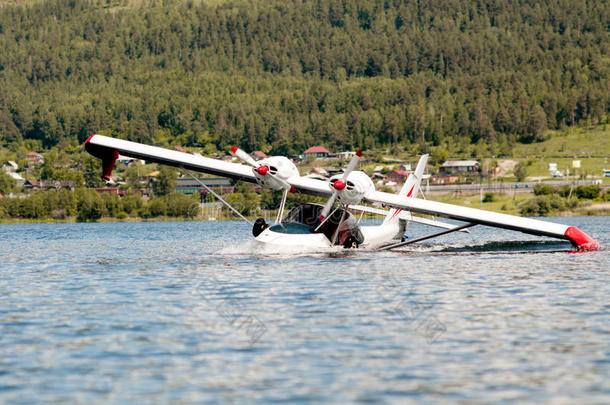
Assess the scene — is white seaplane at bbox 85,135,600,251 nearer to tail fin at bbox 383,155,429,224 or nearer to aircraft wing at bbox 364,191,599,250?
aircraft wing at bbox 364,191,599,250

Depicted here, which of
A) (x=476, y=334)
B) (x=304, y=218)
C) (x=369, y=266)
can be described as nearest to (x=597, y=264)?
(x=369, y=266)

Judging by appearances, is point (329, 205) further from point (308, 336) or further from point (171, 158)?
point (308, 336)

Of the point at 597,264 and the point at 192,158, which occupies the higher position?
the point at 192,158

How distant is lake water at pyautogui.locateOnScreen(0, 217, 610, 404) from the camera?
13.1 meters

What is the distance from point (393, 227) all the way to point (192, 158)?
11.8m

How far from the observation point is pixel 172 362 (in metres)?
15.0

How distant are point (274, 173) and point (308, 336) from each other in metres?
19.6

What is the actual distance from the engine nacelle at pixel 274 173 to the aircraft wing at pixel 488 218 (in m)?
3.74

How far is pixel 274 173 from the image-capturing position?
1432 inches

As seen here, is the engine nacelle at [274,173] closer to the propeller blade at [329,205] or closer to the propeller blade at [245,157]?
the propeller blade at [245,157]

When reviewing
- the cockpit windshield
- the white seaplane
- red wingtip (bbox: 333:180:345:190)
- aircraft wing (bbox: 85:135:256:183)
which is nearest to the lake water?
the white seaplane

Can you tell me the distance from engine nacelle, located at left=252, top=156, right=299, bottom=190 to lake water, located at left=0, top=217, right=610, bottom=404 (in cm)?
580

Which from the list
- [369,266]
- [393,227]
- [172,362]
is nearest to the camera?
[172,362]

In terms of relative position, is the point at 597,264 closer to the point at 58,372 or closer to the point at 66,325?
the point at 66,325
